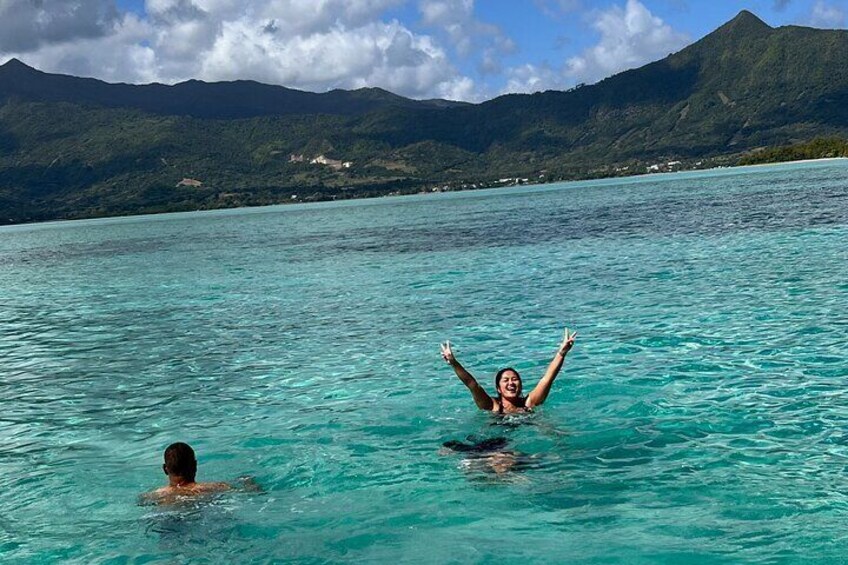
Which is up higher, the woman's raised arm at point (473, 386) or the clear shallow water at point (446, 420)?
the woman's raised arm at point (473, 386)

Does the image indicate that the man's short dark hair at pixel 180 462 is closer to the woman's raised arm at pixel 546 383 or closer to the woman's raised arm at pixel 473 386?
the woman's raised arm at pixel 473 386

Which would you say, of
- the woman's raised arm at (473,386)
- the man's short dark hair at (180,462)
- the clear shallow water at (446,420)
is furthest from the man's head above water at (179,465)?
the woman's raised arm at (473,386)

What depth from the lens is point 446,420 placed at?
43.1 feet

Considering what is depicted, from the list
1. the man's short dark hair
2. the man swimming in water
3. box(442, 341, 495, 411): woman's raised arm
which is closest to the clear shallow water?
the man swimming in water

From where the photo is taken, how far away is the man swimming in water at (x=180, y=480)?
32.1 ft

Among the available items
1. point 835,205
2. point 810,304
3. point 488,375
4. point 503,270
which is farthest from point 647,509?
point 835,205

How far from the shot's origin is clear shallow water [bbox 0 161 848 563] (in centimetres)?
860

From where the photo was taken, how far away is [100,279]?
44.2 metres

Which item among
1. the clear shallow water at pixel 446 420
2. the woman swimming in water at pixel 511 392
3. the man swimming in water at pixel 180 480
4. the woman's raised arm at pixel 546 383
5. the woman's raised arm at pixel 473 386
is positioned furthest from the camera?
the woman swimming in water at pixel 511 392

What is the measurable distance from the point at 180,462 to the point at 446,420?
458cm

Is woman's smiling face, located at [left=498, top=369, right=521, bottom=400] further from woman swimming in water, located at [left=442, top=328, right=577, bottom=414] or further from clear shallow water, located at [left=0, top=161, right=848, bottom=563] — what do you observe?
clear shallow water, located at [left=0, top=161, right=848, bottom=563]

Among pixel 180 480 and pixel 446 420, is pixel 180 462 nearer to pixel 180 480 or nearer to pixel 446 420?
pixel 180 480

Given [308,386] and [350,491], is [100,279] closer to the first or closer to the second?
[308,386]

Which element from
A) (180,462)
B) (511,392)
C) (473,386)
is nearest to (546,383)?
(511,392)
